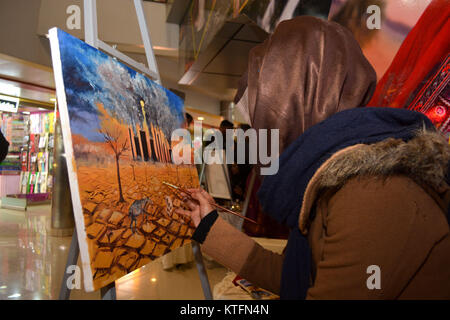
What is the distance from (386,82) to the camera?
1.26 m

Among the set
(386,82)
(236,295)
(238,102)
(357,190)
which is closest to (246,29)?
(386,82)

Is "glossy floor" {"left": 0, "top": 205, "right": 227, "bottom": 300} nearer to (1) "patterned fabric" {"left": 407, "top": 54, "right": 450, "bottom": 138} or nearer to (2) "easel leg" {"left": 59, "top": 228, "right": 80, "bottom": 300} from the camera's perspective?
(2) "easel leg" {"left": 59, "top": 228, "right": 80, "bottom": 300}

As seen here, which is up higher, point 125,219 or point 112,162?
point 112,162

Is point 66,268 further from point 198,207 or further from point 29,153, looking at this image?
point 29,153

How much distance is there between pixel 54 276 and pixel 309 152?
96.1 inches

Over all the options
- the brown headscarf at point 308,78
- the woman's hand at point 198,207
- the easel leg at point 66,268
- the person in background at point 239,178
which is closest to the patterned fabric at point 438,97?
the brown headscarf at point 308,78

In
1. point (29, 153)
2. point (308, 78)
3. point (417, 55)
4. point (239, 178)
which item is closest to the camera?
point (308, 78)

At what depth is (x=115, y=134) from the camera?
34.0 inches

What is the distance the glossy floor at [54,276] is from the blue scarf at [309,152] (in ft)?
4.88

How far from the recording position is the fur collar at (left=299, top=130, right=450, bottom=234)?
0.53 metres

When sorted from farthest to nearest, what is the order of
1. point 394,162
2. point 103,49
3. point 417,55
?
point 417,55 < point 103,49 < point 394,162

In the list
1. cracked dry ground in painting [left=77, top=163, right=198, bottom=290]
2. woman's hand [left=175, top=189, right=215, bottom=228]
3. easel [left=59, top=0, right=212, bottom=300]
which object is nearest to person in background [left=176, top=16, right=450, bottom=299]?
woman's hand [left=175, top=189, right=215, bottom=228]

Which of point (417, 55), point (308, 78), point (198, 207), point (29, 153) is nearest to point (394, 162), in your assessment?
point (308, 78)

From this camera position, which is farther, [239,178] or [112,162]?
[239,178]
